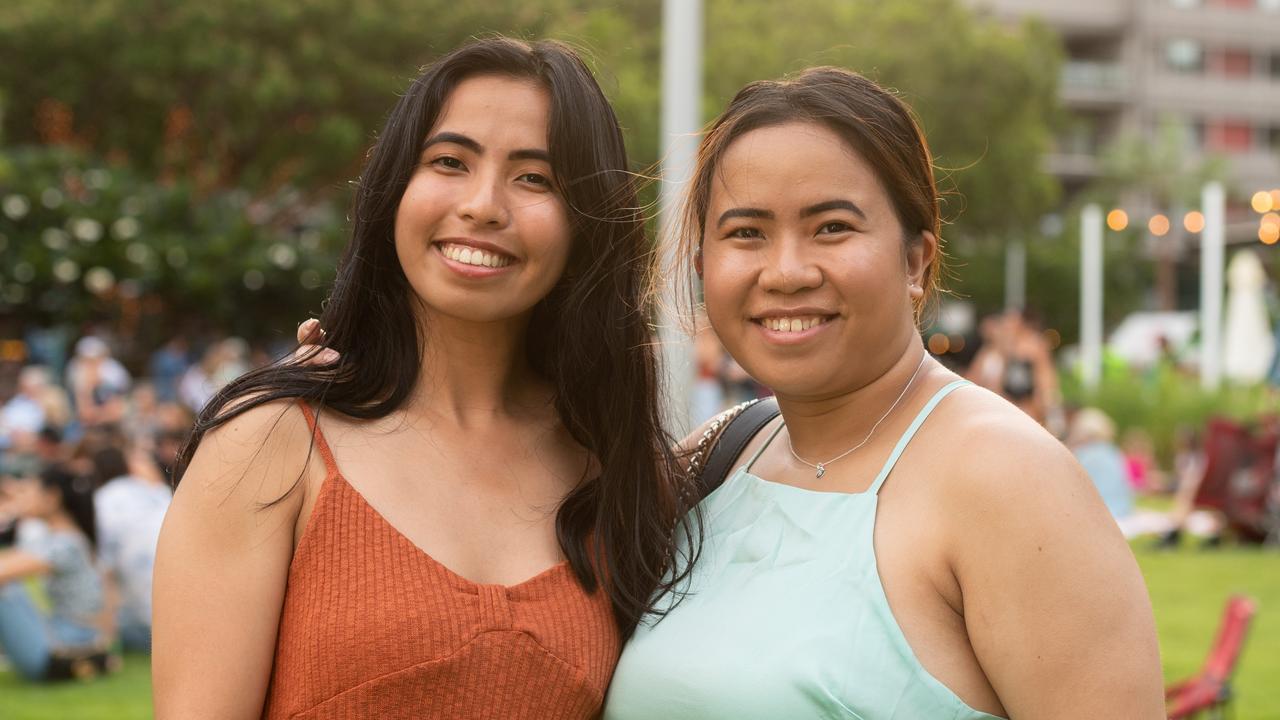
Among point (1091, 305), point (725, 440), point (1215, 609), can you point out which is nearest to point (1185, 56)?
point (1091, 305)

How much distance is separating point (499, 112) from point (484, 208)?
230 mm

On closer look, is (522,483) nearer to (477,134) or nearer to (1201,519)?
(477,134)

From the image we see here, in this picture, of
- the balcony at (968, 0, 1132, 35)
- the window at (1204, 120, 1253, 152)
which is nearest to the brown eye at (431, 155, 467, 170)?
the balcony at (968, 0, 1132, 35)

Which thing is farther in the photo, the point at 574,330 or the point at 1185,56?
the point at 1185,56

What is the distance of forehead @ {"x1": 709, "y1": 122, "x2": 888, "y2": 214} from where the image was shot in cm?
261

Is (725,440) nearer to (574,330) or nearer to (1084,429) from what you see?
(574,330)

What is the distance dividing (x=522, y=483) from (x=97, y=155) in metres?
21.2

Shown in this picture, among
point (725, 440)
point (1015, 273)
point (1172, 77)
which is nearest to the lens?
point (725, 440)

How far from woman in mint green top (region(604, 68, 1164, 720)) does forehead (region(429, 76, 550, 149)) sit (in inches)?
13.4

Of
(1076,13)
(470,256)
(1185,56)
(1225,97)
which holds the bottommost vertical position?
(1225,97)

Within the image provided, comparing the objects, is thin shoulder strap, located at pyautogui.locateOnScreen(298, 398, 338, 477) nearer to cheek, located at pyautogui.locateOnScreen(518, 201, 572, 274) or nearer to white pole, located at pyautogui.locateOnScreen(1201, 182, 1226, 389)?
cheek, located at pyautogui.locateOnScreen(518, 201, 572, 274)

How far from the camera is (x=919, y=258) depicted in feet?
8.88

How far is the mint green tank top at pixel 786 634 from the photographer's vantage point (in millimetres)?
2383

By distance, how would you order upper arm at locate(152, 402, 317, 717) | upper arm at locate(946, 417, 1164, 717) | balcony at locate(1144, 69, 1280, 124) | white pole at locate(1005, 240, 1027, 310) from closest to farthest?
upper arm at locate(946, 417, 1164, 717)
upper arm at locate(152, 402, 317, 717)
white pole at locate(1005, 240, 1027, 310)
balcony at locate(1144, 69, 1280, 124)
